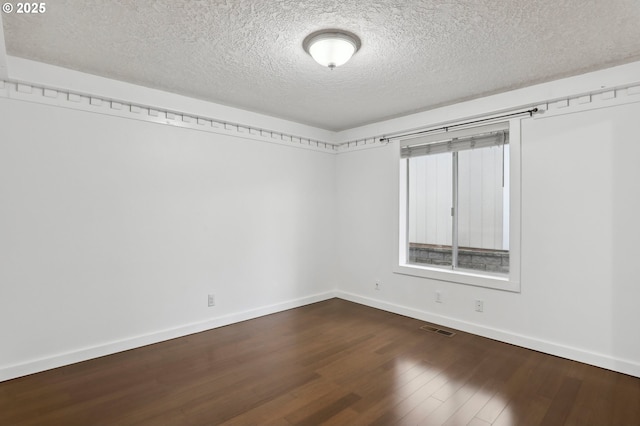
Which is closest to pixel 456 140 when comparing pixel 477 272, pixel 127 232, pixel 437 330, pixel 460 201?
pixel 460 201

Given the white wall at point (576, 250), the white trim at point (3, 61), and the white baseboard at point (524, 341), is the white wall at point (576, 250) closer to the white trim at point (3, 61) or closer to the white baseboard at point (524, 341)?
the white baseboard at point (524, 341)

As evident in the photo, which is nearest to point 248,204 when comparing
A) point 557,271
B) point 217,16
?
point 217,16

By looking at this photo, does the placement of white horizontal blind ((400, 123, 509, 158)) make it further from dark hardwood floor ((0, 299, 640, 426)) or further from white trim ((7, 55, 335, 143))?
dark hardwood floor ((0, 299, 640, 426))

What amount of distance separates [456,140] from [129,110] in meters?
3.60

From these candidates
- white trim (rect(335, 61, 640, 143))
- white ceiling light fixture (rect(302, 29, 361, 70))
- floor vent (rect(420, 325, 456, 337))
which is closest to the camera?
white ceiling light fixture (rect(302, 29, 361, 70))

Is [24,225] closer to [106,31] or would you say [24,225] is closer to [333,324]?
[106,31]

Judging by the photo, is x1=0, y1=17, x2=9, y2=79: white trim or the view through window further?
the view through window

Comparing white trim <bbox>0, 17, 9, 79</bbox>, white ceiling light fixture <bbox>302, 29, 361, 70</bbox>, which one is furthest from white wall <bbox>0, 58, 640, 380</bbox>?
white ceiling light fixture <bbox>302, 29, 361, 70</bbox>

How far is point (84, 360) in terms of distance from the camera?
2.91 m

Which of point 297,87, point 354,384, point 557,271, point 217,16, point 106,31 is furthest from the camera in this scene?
point 297,87

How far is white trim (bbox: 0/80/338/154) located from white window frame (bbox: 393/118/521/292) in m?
1.74

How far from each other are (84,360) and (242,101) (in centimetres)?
298

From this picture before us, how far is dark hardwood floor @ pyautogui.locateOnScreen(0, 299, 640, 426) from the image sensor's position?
2135mm

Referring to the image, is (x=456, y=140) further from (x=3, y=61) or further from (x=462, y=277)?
(x=3, y=61)
